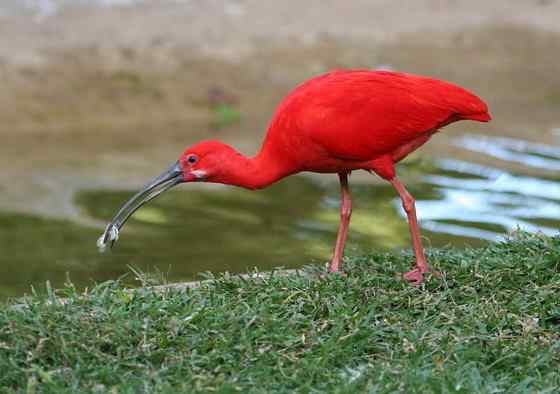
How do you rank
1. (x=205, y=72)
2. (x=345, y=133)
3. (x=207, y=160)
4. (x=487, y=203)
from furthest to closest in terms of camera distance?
1. (x=205, y=72)
2. (x=487, y=203)
3. (x=207, y=160)
4. (x=345, y=133)

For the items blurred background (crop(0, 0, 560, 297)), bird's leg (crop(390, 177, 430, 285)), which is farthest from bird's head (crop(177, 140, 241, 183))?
blurred background (crop(0, 0, 560, 297))

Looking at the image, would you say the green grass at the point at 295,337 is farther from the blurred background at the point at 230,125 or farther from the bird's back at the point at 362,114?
the blurred background at the point at 230,125

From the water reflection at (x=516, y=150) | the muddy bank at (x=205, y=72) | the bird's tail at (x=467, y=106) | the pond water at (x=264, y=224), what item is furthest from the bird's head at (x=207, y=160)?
the water reflection at (x=516, y=150)

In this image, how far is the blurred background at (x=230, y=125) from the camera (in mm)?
7879

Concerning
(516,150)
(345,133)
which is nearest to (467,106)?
(345,133)

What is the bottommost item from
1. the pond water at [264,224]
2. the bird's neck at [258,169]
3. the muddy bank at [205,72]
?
the pond water at [264,224]

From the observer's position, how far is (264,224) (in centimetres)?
834

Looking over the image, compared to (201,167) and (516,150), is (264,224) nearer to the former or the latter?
(516,150)

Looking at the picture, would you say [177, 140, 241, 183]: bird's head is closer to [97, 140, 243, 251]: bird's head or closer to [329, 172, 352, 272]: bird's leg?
[97, 140, 243, 251]: bird's head

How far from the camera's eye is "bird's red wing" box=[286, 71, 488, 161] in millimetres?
5027

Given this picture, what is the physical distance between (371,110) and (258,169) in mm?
570

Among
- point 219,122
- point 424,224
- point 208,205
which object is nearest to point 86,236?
point 208,205

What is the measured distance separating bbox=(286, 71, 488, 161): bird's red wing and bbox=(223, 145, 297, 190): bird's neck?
22cm

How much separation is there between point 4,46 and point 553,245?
6878mm
